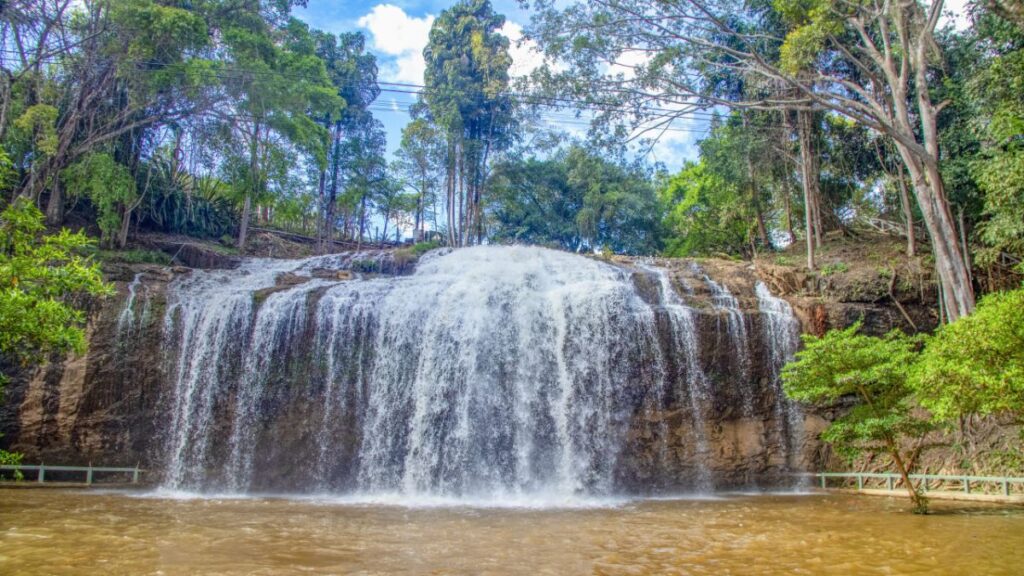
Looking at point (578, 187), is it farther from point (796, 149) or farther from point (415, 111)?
point (796, 149)

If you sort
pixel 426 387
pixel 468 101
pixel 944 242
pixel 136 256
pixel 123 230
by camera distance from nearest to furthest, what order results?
pixel 944 242, pixel 426 387, pixel 136 256, pixel 123 230, pixel 468 101

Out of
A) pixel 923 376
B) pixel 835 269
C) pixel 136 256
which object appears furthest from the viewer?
pixel 136 256

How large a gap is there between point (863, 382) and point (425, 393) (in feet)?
28.3

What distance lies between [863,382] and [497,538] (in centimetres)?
660

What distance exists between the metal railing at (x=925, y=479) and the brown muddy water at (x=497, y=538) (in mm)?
1120

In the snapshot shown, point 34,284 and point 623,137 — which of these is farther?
point 623,137

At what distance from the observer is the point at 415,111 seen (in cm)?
3127

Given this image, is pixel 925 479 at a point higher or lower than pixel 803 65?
lower

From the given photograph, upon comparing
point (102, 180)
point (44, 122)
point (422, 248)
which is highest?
point (44, 122)

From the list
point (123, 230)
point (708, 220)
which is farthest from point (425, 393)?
point (708, 220)

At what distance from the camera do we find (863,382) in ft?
33.8

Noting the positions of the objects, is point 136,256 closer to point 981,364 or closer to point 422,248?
point 422,248

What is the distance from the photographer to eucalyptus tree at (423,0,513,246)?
29.1 metres

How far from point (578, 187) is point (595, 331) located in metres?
19.4
